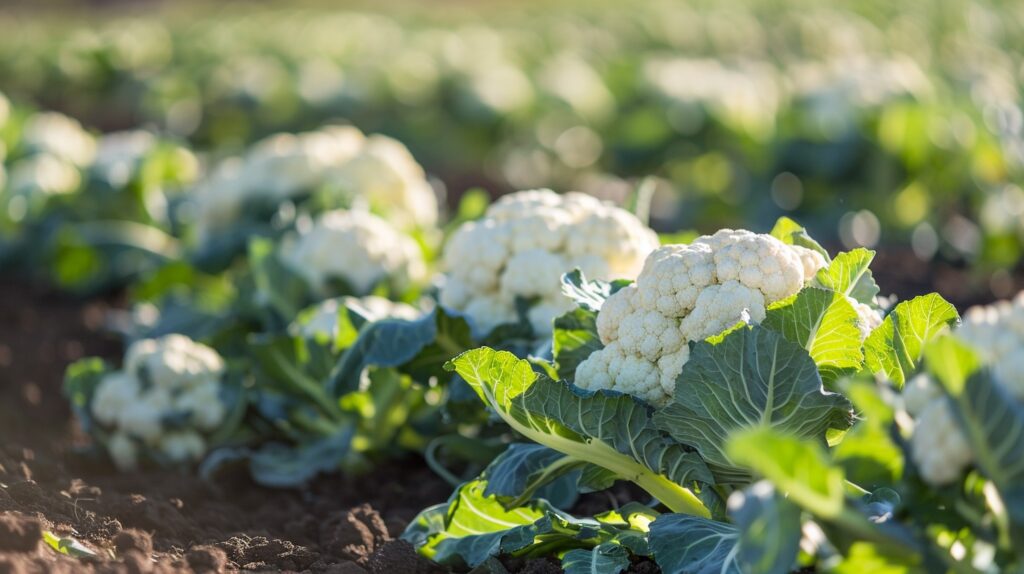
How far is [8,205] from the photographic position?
792 centimetres

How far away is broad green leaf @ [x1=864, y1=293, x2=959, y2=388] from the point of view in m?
2.86

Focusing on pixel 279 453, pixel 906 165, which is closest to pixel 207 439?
pixel 279 453

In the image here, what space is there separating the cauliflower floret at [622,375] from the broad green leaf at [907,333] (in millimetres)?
549

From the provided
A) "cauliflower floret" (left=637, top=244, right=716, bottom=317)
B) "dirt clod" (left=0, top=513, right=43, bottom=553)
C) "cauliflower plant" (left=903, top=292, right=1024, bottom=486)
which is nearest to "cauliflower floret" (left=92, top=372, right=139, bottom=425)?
"dirt clod" (left=0, top=513, right=43, bottom=553)

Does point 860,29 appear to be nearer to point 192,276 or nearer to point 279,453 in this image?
point 192,276

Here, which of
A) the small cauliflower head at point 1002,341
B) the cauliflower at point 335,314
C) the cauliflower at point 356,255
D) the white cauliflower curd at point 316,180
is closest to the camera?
the small cauliflower head at point 1002,341

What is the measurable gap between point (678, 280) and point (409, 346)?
1.13 m

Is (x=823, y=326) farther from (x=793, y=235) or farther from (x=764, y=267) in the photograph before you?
(x=793, y=235)

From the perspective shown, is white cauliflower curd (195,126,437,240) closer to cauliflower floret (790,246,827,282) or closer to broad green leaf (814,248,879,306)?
cauliflower floret (790,246,827,282)

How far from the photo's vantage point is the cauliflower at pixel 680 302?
121 inches

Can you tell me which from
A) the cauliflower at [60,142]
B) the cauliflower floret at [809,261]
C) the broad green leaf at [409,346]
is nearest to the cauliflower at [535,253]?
the broad green leaf at [409,346]

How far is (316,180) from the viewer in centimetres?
633

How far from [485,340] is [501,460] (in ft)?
2.71

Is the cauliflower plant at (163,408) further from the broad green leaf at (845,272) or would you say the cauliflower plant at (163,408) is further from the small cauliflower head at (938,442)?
the small cauliflower head at (938,442)
